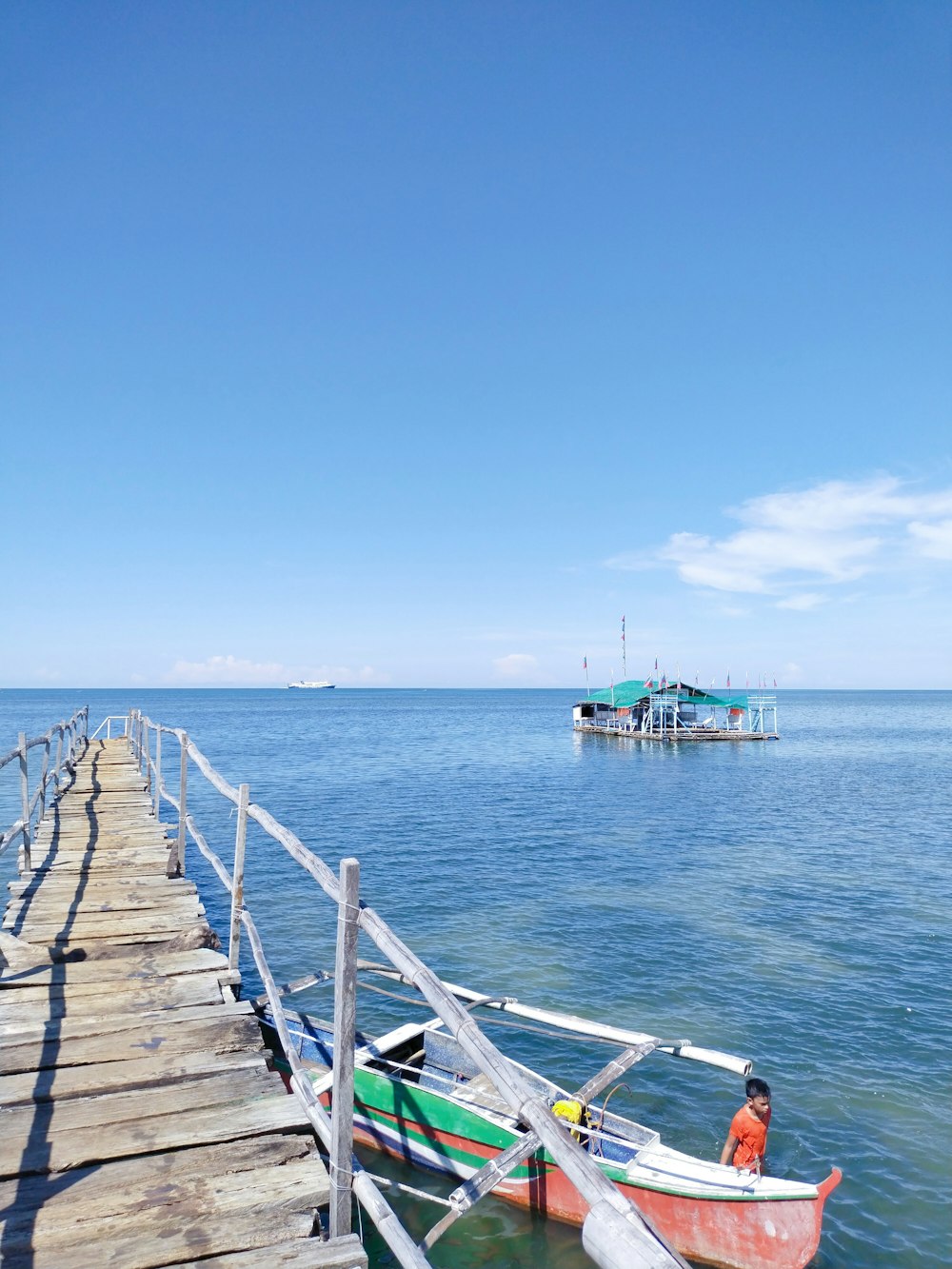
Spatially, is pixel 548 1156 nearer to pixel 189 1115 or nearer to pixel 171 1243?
pixel 189 1115

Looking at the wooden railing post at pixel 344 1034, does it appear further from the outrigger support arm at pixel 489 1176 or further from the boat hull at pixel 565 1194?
the boat hull at pixel 565 1194

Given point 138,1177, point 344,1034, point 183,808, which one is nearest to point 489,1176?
point 138,1177

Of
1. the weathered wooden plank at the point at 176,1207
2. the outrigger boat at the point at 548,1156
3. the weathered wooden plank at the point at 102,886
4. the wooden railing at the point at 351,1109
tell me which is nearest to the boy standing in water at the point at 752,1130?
the outrigger boat at the point at 548,1156

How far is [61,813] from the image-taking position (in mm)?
15570

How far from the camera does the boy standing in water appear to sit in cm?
849

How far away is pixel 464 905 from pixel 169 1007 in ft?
48.2

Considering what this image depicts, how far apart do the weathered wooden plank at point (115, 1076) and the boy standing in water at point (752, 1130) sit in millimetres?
5785

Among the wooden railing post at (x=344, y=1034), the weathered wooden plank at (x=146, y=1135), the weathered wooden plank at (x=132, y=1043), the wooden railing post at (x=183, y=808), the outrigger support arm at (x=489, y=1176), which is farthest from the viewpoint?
the wooden railing post at (x=183, y=808)

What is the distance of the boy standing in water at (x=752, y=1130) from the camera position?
27.9 ft

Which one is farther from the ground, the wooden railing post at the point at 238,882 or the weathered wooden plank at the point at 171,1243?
the wooden railing post at the point at 238,882

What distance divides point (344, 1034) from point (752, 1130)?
6915 millimetres

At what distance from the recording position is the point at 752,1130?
8.56m

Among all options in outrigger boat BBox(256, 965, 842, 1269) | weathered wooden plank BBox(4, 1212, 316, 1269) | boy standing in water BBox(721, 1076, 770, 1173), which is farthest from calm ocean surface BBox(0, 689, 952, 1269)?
weathered wooden plank BBox(4, 1212, 316, 1269)

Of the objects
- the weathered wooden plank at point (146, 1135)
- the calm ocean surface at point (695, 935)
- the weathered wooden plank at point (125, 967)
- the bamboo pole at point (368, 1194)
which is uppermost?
the bamboo pole at point (368, 1194)
